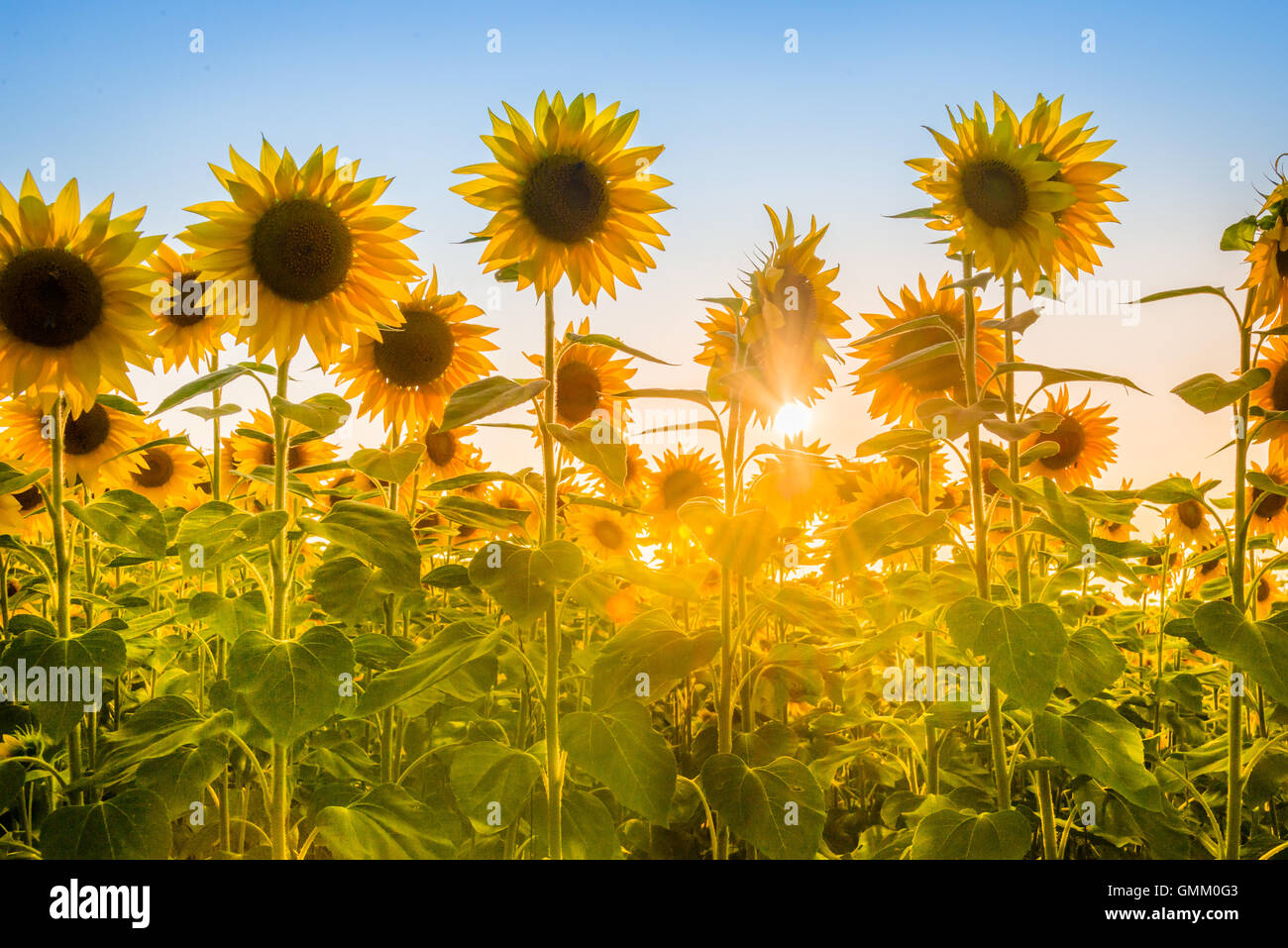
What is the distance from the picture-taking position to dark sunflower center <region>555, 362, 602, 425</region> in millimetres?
3109

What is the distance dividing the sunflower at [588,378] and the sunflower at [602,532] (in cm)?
135

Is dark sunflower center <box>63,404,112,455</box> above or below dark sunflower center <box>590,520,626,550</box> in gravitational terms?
above

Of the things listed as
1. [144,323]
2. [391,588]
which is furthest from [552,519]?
[144,323]

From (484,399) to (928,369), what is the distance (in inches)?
68.7

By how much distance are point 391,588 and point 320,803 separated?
645mm

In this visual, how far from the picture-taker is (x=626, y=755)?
1677 mm

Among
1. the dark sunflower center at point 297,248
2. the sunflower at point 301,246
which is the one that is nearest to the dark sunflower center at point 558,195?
the sunflower at point 301,246

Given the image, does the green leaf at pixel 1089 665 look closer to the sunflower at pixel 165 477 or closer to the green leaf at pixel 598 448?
the green leaf at pixel 598 448

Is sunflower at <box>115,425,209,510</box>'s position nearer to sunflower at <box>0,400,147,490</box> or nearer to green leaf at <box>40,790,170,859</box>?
sunflower at <box>0,400,147,490</box>

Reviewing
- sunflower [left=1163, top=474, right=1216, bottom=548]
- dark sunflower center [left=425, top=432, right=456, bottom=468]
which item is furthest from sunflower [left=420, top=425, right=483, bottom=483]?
sunflower [left=1163, top=474, right=1216, bottom=548]

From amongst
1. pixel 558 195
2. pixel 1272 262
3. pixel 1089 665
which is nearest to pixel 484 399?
pixel 558 195

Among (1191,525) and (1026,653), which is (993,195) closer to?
(1026,653)

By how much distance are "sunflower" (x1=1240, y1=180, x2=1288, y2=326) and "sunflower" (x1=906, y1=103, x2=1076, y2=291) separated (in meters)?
0.61
